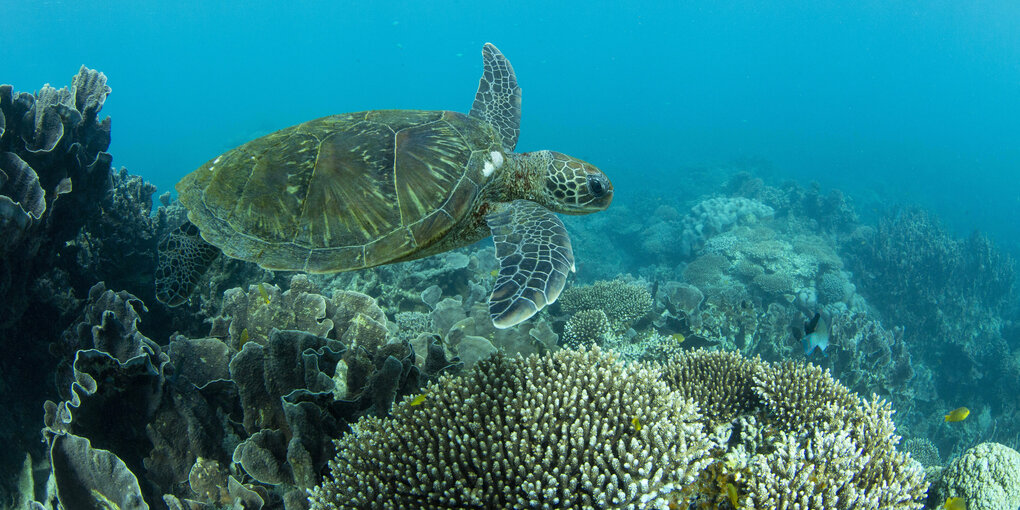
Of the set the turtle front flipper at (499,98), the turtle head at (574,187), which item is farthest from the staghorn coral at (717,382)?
the turtle front flipper at (499,98)

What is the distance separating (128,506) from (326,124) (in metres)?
3.11

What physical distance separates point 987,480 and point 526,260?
3.27 metres

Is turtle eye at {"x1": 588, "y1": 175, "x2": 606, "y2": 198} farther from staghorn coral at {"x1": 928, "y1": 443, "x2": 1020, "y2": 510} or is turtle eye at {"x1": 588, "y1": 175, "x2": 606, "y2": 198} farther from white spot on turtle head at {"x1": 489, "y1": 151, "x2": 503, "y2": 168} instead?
staghorn coral at {"x1": 928, "y1": 443, "x2": 1020, "y2": 510}

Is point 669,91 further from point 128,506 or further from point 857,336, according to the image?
point 128,506

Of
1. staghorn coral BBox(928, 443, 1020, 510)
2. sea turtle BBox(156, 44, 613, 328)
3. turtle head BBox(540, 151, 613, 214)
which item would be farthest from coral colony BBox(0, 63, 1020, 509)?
turtle head BBox(540, 151, 613, 214)

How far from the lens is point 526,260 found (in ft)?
10.8

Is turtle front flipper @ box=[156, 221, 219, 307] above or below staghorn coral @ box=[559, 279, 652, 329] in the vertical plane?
Answer: above

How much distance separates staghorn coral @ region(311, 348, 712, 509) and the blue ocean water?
26757 millimetres

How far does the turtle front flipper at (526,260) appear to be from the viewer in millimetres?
2822

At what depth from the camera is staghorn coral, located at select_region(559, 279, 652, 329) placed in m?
6.62

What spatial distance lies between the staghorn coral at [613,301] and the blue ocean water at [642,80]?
2194cm

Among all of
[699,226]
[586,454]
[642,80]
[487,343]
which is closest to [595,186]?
[487,343]

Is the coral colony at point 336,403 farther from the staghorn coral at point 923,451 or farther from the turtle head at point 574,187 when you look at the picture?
the staghorn coral at point 923,451

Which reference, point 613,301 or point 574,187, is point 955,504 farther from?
point 613,301
